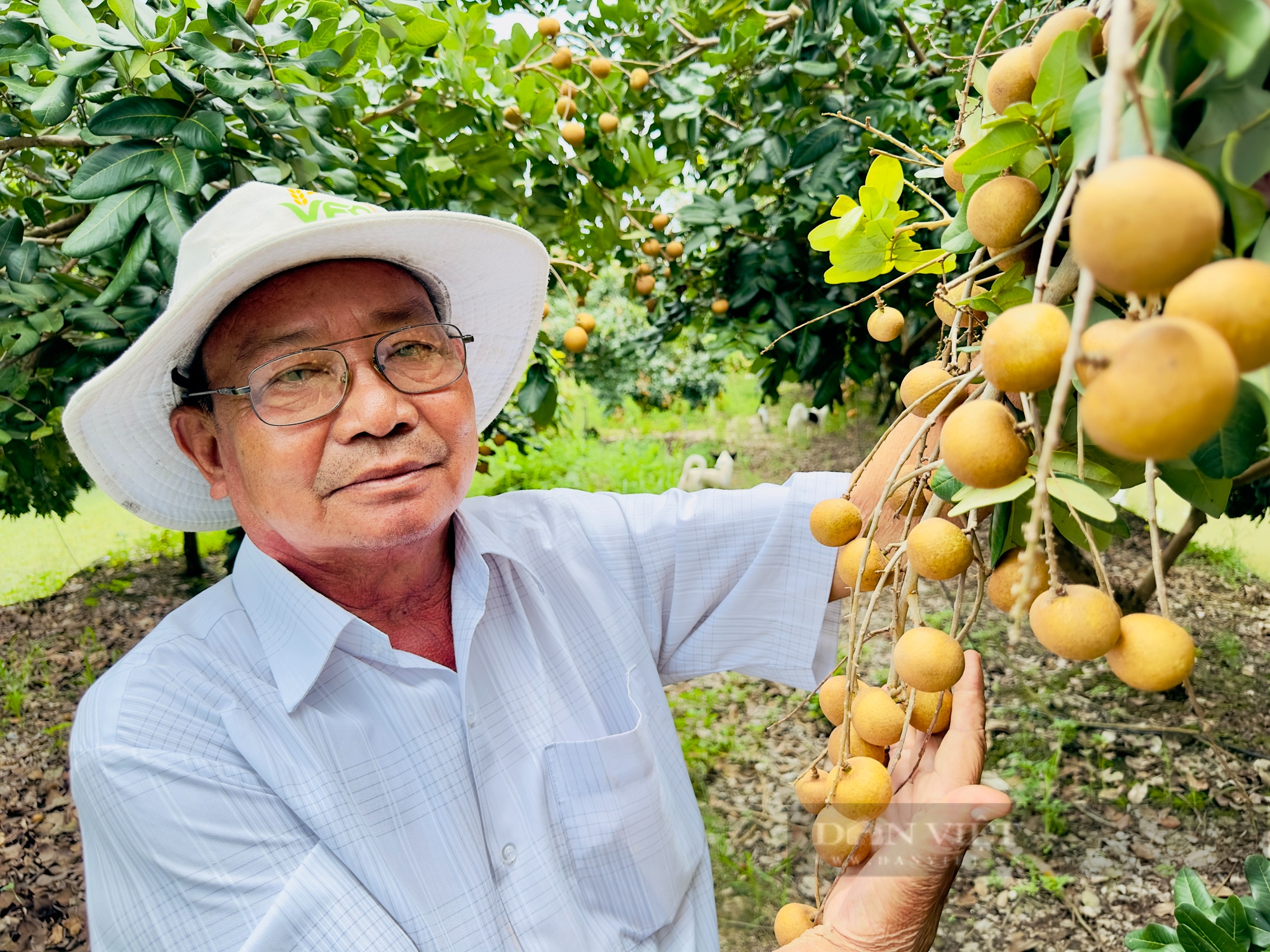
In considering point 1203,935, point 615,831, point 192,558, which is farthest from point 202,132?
point 192,558

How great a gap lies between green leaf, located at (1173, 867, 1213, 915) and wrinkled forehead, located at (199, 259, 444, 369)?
143 centimetres

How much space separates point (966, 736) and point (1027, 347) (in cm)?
59

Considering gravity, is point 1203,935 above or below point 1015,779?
above

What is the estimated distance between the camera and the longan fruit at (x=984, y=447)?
1.40 ft

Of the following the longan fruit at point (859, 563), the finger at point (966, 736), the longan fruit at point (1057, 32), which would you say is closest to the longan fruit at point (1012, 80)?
the longan fruit at point (1057, 32)

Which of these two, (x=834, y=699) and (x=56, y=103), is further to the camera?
(x=56, y=103)

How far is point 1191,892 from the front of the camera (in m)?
1.25

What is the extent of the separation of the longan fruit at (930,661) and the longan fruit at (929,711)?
14 cm

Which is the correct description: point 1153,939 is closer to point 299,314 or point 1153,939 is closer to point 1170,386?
point 1170,386

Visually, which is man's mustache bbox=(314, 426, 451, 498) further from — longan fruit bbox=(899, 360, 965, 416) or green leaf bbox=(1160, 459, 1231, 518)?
green leaf bbox=(1160, 459, 1231, 518)

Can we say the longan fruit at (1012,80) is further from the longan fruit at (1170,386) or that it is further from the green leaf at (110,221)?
the green leaf at (110,221)

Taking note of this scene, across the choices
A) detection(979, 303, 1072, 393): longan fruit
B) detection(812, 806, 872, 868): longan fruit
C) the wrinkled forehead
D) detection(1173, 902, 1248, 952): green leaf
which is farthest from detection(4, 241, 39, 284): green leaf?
detection(1173, 902, 1248, 952): green leaf

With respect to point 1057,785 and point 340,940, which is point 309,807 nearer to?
point 340,940

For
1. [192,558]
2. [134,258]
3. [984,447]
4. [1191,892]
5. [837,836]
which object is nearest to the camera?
[984,447]
